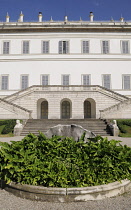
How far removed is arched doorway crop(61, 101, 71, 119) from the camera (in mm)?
25078

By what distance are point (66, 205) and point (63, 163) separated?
944 millimetres

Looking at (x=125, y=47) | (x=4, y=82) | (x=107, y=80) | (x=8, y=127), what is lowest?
(x=8, y=127)

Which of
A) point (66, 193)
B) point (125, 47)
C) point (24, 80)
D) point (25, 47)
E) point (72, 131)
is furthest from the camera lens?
point (125, 47)

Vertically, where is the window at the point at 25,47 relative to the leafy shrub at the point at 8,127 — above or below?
above

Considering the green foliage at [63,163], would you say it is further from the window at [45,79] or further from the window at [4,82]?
the window at [4,82]

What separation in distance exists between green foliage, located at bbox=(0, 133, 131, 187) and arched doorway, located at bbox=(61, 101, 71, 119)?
797 inches

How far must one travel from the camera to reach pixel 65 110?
25.2 meters

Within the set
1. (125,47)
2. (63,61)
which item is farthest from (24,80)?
(125,47)

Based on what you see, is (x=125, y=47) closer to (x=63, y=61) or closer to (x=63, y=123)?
(x=63, y=61)

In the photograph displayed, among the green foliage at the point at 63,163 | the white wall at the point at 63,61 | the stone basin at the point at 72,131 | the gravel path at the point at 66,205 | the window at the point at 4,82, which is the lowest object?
the gravel path at the point at 66,205

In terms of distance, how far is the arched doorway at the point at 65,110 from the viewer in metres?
25.1

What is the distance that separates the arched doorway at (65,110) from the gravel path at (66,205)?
2124 centimetres

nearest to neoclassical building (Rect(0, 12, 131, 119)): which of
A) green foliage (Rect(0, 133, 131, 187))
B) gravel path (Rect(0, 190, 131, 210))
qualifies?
green foliage (Rect(0, 133, 131, 187))

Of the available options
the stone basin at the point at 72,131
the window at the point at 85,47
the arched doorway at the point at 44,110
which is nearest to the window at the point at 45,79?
the arched doorway at the point at 44,110
